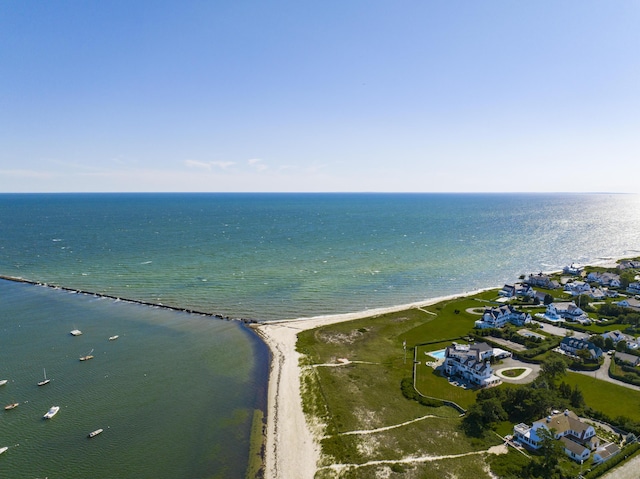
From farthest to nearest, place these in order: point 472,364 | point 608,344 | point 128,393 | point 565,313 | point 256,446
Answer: point 565,313 → point 608,344 → point 472,364 → point 128,393 → point 256,446

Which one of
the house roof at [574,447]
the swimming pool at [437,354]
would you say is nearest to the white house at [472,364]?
the swimming pool at [437,354]

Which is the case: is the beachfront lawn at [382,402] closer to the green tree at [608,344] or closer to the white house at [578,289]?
the green tree at [608,344]

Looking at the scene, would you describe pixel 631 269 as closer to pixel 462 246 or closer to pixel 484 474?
pixel 462 246

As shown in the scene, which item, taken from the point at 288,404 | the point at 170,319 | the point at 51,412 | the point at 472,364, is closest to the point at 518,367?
the point at 472,364

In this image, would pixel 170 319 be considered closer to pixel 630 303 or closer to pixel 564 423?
pixel 564 423

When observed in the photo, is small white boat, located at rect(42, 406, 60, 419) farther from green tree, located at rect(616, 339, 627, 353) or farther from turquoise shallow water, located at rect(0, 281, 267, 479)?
green tree, located at rect(616, 339, 627, 353)

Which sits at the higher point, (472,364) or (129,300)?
(129,300)
